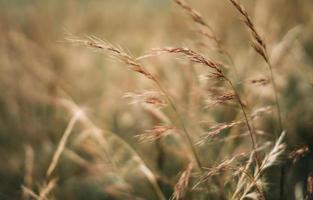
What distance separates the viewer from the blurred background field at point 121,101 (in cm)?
183

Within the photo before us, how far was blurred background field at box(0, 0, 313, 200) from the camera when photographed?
72.0 inches

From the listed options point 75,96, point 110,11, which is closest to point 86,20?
point 110,11

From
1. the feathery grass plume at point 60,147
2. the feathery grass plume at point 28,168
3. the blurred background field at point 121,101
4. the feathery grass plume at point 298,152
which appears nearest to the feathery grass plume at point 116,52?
the blurred background field at point 121,101

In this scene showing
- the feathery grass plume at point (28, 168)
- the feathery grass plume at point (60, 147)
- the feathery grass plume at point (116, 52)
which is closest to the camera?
the feathery grass plume at point (116, 52)

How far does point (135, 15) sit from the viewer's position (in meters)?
4.71

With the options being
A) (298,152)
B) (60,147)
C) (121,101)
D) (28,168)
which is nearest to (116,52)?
(298,152)

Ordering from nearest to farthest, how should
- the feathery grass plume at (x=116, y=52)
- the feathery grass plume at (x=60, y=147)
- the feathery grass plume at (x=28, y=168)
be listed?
the feathery grass plume at (x=116, y=52), the feathery grass plume at (x=60, y=147), the feathery grass plume at (x=28, y=168)

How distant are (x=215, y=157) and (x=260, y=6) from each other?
1.39m

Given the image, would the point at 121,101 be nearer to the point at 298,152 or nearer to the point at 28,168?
the point at 28,168

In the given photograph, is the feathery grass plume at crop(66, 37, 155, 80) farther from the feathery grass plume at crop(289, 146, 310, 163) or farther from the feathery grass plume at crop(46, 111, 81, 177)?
the feathery grass plume at crop(46, 111, 81, 177)

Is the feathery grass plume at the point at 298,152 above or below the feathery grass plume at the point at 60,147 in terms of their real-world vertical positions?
above

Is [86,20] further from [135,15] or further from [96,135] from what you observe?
[96,135]

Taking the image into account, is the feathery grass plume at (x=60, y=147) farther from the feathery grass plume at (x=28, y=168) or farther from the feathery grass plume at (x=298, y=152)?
the feathery grass plume at (x=298, y=152)

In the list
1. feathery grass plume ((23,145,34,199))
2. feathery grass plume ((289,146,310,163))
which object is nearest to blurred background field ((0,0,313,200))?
feathery grass plume ((23,145,34,199))
